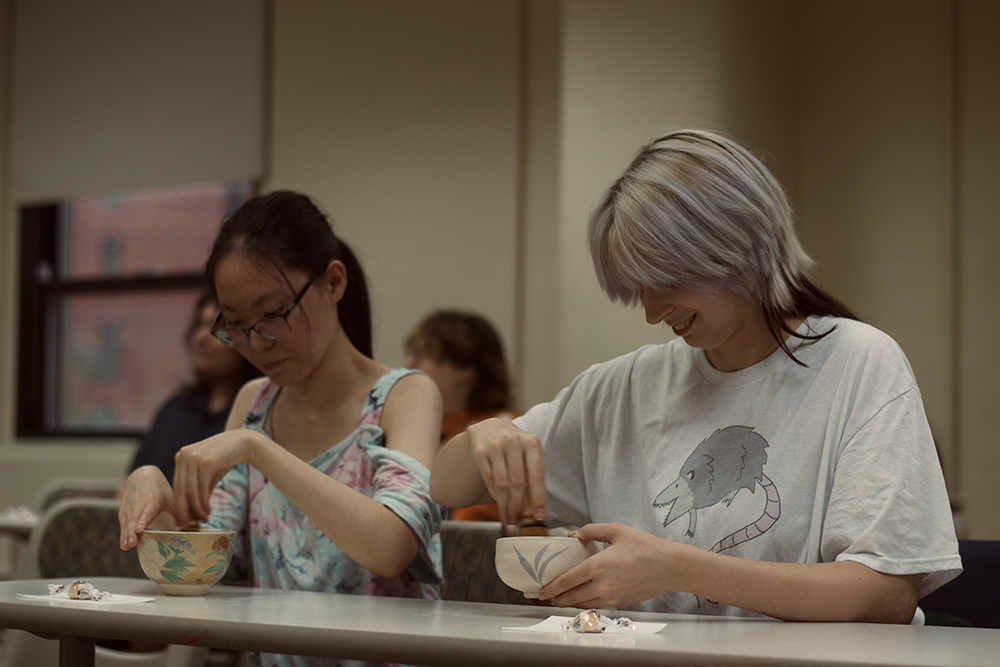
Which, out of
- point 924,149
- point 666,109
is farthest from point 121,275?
point 924,149

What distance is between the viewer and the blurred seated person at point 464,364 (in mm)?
3199

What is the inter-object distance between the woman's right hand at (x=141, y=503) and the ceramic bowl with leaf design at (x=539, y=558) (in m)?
0.49

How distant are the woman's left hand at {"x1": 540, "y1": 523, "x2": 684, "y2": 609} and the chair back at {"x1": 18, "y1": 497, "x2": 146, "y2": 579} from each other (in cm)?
121

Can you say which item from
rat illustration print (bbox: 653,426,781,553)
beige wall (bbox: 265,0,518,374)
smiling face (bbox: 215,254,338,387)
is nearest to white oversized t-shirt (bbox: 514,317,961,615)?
rat illustration print (bbox: 653,426,781,553)

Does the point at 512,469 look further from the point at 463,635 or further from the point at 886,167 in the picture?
the point at 886,167

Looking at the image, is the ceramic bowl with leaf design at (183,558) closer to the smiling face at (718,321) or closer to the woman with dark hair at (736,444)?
the woman with dark hair at (736,444)

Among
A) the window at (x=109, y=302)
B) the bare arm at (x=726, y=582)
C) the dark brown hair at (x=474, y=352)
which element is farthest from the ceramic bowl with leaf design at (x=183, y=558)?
the window at (x=109, y=302)

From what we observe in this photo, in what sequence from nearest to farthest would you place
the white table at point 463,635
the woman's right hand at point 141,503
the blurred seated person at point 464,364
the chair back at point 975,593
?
the white table at point 463,635 → the woman's right hand at point 141,503 → the chair back at point 975,593 → the blurred seated person at point 464,364

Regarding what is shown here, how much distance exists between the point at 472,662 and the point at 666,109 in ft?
9.12

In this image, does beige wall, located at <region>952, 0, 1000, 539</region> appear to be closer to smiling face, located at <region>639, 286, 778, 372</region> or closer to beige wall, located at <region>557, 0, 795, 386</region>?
beige wall, located at <region>557, 0, 795, 386</region>

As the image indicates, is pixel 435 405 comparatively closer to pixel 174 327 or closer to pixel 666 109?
pixel 666 109

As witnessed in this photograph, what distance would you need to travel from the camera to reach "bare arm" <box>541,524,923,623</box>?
94cm

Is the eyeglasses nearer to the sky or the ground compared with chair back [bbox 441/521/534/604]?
nearer to the sky

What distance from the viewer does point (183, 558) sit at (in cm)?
114
